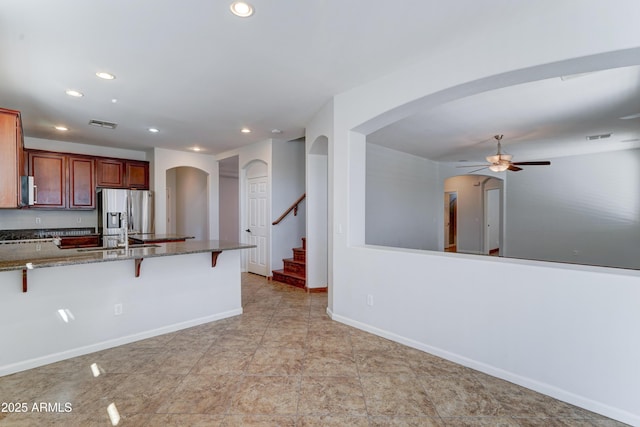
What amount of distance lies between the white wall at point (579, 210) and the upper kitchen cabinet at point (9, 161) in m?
9.33

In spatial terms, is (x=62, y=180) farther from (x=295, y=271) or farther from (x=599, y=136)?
(x=599, y=136)

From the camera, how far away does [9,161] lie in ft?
8.41

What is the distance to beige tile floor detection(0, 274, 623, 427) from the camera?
1896 mm

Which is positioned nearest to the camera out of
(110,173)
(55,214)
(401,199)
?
(55,214)

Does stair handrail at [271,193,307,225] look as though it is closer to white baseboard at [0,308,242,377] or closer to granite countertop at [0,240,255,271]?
white baseboard at [0,308,242,377]

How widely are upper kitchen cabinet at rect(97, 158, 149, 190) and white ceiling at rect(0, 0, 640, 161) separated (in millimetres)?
756

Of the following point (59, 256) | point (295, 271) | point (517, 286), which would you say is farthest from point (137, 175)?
point (517, 286)

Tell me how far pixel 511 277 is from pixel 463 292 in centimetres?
41

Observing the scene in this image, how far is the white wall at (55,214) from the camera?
5195 millimetres

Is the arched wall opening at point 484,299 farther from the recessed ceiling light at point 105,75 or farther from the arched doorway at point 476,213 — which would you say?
the arched doorway at point 476,213

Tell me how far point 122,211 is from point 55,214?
131 cm

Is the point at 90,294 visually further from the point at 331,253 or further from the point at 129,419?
the point at 331,253

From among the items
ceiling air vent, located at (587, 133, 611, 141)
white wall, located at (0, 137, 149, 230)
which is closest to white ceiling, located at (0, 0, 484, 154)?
white wall, located at (0, 137, 149, 230)

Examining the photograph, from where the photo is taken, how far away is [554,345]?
2.12 m
